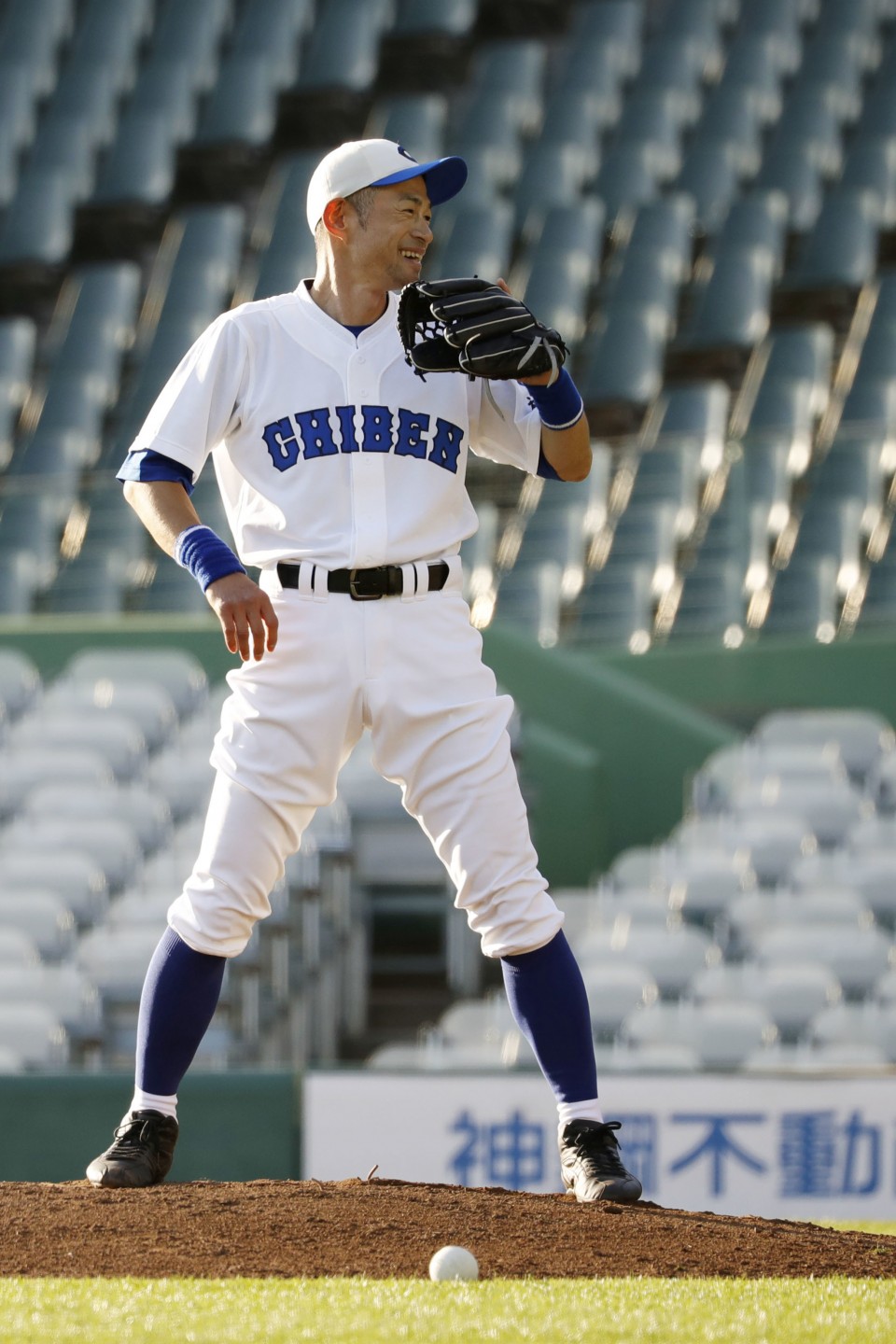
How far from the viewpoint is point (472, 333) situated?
3311 millimetres

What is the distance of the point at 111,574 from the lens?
401 inches

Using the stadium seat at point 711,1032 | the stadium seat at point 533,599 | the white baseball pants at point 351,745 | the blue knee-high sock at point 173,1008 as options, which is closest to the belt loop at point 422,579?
the white baseball pants at point 351,745

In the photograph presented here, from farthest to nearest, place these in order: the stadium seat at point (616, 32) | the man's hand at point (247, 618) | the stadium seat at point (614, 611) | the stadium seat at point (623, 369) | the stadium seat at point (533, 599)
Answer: the stadium seat at point (616, 32)
the stadium seat at point (623, 369)
the stadium seat at point (614, 611)
the stadium seat at point (533, 599)
the man's hand at point (247, 618)

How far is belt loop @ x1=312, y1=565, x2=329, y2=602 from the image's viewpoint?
345 centimetres

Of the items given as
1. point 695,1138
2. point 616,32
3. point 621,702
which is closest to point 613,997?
point 695,1138

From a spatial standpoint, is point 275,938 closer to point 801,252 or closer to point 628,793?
point 628,793

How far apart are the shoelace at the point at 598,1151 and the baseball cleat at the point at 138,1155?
0.68 meters

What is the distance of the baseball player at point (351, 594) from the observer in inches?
135

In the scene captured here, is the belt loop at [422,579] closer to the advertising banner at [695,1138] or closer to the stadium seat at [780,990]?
the advertising banner at [695,1138]

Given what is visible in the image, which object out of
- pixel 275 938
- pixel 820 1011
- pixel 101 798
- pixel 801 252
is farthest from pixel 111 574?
pixel 801 252

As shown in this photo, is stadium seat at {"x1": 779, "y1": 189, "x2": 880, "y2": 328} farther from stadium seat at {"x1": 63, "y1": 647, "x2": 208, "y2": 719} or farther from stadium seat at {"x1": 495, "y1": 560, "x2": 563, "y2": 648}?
stadium seat at {"x1": 63, "y1": 647, "x2": 208, "y2": 719}

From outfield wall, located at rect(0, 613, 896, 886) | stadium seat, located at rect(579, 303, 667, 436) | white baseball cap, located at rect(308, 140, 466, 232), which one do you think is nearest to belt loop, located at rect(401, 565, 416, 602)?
white baseball cap, located at rect(308, 140, 466, 232)

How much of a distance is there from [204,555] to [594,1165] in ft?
3.92

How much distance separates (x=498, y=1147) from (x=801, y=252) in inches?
371
